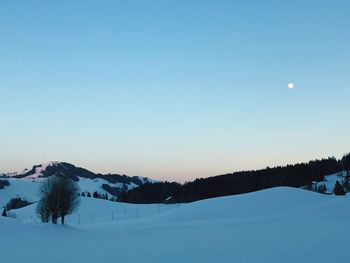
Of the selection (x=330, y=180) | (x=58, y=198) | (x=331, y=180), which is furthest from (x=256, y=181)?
(x=58, y=198)

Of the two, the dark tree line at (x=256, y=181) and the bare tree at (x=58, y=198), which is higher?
the dark tree line at (x=256, y=181)

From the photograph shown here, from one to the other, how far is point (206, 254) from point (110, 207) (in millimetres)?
146444

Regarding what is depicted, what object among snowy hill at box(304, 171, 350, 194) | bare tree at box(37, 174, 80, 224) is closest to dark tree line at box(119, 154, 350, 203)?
snowy hill at box(304, 171, 350, 194)

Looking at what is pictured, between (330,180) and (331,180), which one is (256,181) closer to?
(330,180)

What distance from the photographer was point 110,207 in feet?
543

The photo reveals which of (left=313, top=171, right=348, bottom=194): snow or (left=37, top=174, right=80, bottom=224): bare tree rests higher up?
(left=313, top=171, right=348, bottom=194): snow

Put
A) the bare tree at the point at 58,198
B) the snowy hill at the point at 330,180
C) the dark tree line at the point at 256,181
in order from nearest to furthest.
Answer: the bare tree at the point at 58,198 < the snowy hill at the point at 330,180 < the dark tree line at the point at 256,181

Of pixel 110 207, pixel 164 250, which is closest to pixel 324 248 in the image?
pixel 164 250

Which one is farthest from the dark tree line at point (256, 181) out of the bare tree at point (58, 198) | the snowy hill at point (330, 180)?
the bare tree at point (58, 198)

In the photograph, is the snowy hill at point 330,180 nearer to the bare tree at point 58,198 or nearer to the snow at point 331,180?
the snow at point 331,180

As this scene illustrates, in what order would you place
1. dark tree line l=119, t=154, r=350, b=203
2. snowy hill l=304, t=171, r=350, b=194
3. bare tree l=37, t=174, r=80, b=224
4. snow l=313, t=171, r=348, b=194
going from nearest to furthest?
bare tree l=37, t=174, r=80, b=224, snowy hill l=304, t=171, r=350, b=194, snow l=313, t=171, r=348, b=194, dark tree line l=119, t=154, r=350, b=203

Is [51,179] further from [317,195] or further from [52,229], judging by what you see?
[317,195]

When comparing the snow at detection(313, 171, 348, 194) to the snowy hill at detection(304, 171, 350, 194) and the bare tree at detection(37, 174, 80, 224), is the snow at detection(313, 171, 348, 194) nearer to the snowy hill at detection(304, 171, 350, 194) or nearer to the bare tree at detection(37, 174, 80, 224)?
the snowy hill at detection(304, 171, 350, 194)

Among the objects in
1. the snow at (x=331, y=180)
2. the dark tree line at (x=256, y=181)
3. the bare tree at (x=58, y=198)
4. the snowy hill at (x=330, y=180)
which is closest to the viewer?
the bare tree at (x=58, y=198)
